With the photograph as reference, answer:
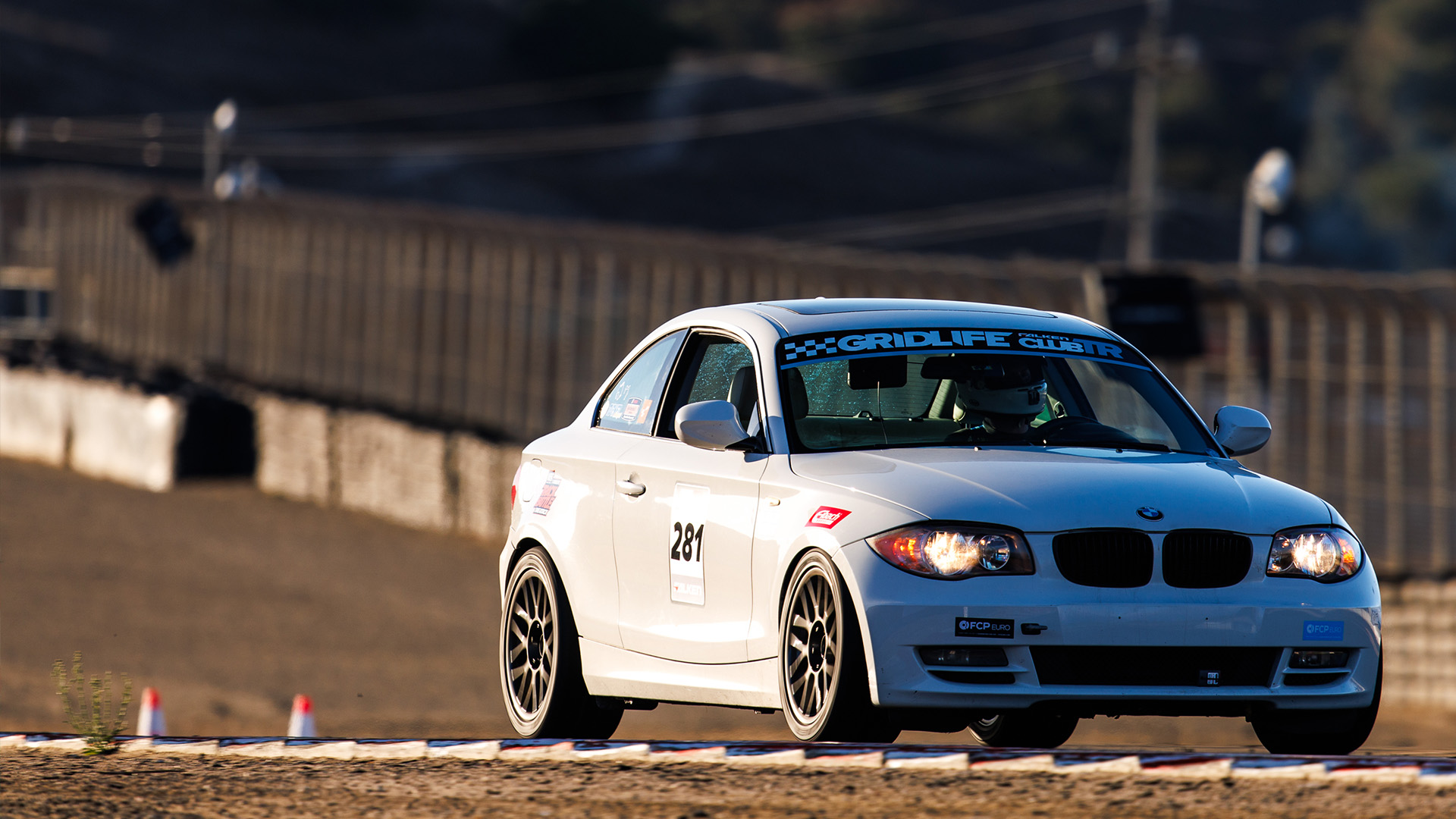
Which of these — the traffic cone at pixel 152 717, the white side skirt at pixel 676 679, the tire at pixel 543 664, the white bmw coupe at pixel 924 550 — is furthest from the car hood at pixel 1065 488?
the traffic cone at pixel 152 717

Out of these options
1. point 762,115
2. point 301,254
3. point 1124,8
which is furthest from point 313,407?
point 1124,8

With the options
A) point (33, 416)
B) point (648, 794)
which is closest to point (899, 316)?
point (648, 794)

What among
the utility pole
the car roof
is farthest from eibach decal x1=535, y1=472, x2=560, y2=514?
the utility pole

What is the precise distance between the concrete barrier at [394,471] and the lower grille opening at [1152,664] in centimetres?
1904

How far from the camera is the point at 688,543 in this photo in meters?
7.71

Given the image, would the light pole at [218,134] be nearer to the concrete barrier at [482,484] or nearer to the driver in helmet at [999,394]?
the concrete barrier at [482,484]

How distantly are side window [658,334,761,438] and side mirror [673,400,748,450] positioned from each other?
0.41 metres

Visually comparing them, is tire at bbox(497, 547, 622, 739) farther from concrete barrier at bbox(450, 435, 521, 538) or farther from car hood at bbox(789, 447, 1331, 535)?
concrete barrier at bbox(450, 435, 521, 538)

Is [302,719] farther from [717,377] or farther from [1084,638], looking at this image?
[1084,638]

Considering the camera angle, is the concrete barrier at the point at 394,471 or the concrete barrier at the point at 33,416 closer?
the concrete barrier at the point at 394,471

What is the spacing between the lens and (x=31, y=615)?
20.4m

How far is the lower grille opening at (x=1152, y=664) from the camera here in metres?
6.64

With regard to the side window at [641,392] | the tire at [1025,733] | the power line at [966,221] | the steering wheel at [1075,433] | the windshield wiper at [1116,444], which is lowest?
the tire at [1025,733]

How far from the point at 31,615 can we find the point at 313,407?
736 cm
